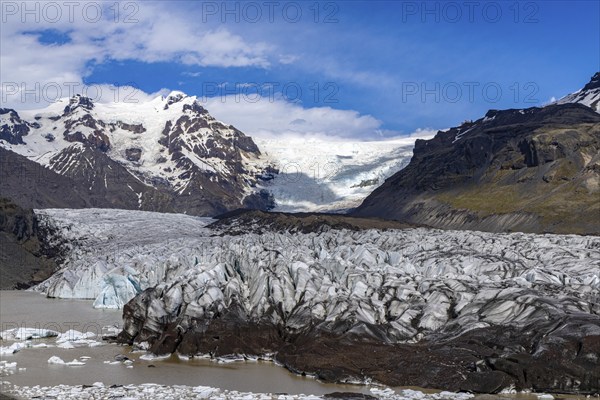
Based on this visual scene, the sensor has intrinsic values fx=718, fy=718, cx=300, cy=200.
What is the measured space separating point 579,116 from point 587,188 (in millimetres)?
55265

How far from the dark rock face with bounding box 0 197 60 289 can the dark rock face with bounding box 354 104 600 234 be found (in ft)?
231

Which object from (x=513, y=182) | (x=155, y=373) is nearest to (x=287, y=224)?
(x=513, y=182)

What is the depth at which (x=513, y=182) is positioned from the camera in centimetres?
13925

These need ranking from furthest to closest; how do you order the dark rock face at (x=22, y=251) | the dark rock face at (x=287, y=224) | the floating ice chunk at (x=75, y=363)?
the dark rock face at (x=287, y=224), the dark rock face at (x=22, y=251), the floating ice chunk at (x=75, y=363)

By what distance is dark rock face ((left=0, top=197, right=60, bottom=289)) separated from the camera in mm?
69481

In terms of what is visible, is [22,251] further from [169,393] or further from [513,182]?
A: [513,182]

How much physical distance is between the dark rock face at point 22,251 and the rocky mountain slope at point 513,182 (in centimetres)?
7073

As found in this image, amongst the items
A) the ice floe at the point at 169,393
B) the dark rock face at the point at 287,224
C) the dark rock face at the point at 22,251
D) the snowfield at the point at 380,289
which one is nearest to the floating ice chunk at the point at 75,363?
the ice floe at the point at 169,393

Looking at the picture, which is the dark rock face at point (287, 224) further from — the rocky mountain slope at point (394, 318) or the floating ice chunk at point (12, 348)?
the floating ice chunk at point (12, 348)

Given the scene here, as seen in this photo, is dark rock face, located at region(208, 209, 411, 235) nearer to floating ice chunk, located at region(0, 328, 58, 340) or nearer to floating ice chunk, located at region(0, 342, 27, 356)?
floating ice chunk, located at region(0, 328, 58, 340)

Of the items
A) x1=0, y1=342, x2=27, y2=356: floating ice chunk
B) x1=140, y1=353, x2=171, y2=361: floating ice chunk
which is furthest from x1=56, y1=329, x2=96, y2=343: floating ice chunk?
x1=140, y1=353, x2=171, y2=361: floating ice chunk

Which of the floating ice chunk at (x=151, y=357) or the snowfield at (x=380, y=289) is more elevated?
the snowfield at (x=380, y=289)

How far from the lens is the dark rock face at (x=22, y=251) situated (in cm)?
6948

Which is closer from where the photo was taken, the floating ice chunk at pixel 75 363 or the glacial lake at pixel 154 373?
the glacial lake at pixel 154 373
